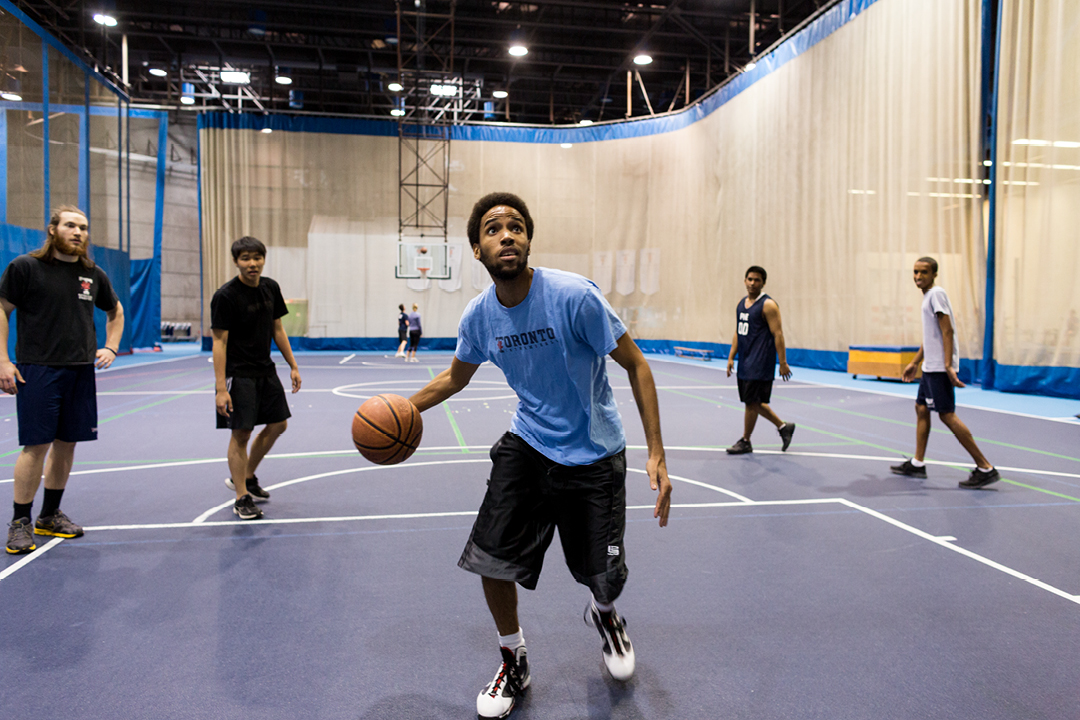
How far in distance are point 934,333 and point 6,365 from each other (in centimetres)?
660

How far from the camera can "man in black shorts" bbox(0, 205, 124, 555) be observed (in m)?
4.07

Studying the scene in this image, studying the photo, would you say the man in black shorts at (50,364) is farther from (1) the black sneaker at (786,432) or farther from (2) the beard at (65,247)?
(1) the black sneaker at (786,432)

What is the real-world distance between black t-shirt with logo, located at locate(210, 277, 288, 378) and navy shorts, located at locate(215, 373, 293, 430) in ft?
0.18

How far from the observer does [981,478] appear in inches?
220

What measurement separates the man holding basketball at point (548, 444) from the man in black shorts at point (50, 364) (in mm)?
2958

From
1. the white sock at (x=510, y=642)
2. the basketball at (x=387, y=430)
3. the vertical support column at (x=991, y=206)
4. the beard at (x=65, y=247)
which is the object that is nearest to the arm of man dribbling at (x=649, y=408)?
the white sock at (x=510, y=642)

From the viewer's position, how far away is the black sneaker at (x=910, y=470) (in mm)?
5996

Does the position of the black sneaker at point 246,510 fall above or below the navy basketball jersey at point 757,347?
below

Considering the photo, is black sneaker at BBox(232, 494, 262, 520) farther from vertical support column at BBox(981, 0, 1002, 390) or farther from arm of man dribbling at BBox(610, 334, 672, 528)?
vertical support column at BBox(981, 0, 1002, 390)

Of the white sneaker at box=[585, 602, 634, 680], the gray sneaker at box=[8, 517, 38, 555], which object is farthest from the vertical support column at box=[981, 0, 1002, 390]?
the gray sneaker at box=[8, 517, 38, 555]

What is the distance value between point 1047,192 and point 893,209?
12.1 feet

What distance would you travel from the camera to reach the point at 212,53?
24797 millimetres

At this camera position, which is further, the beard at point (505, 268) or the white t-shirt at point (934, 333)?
the white t-shirt at point (934, 333)

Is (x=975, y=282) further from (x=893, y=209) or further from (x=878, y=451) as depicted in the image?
(x=878, y=451)
